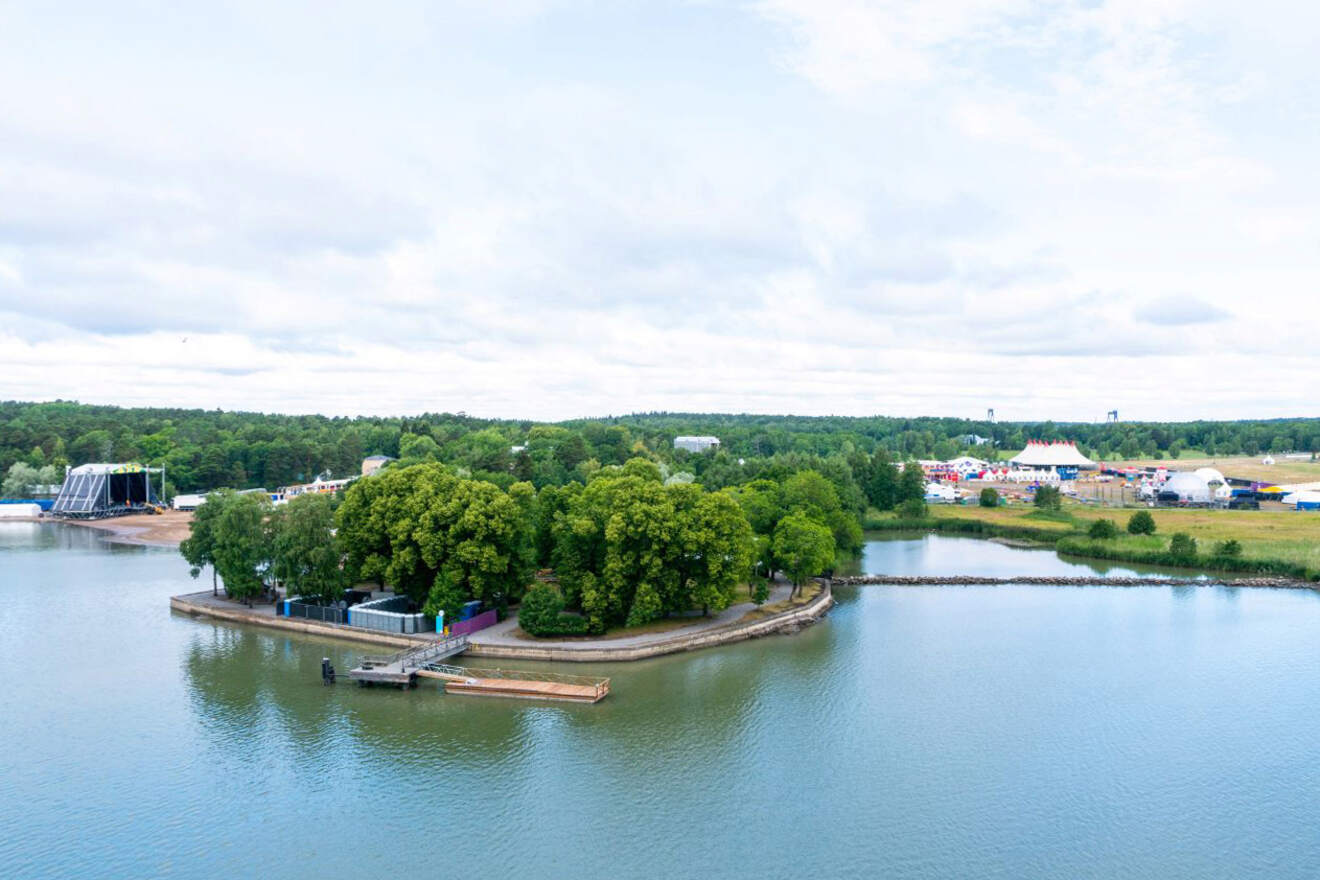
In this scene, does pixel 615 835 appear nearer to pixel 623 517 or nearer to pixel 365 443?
pixel 623 517

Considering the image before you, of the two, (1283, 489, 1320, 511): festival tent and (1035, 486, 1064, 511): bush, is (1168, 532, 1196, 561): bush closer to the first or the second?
(1035, 486, 1064, 511): bush

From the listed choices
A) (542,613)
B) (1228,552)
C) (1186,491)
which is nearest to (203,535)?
(542,613)

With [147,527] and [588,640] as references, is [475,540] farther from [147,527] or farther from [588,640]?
[147,527]

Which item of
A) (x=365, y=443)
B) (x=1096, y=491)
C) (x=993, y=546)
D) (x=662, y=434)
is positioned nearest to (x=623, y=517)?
(x=993, y=546)

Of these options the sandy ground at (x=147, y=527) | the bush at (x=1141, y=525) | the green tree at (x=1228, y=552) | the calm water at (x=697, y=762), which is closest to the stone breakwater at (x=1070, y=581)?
the green tree at (x=1228, y=552)

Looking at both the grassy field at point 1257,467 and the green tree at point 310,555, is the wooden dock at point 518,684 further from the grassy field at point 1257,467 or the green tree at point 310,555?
the grassy field at point 1257,467

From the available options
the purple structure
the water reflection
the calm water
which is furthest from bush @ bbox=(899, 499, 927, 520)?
the purple structure
